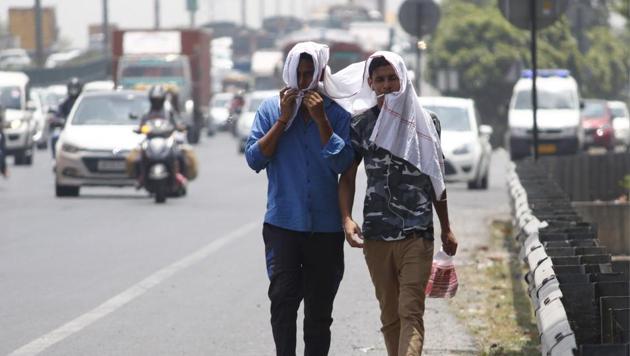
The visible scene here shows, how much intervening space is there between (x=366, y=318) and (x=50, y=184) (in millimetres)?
19305

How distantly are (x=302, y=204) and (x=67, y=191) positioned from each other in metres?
17.8

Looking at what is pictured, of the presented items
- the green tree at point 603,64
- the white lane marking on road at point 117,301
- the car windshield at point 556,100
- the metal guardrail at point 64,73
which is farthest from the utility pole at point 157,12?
the white lane marking on road at point 117,301

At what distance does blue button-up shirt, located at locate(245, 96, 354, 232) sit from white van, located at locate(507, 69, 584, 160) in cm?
3256

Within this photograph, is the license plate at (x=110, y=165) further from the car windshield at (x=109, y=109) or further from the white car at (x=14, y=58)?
the white car at (x=14, y=58)

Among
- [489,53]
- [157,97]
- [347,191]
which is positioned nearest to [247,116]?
[489,53]

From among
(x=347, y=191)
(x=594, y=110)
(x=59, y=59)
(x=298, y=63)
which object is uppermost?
(x=298, y=63)

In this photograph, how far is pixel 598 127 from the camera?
4881 cm

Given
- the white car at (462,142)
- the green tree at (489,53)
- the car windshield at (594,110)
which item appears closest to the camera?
the white car at (462,142)

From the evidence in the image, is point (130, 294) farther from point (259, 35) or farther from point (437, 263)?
point (259, 35)

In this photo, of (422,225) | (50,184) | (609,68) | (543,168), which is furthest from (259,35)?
(422,225)

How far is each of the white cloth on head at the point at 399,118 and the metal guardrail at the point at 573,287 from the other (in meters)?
0.75

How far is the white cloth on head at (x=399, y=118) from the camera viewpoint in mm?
7945

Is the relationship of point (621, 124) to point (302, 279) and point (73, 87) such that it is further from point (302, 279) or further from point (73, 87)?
point (302, 279)

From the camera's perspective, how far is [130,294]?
13055 mm
